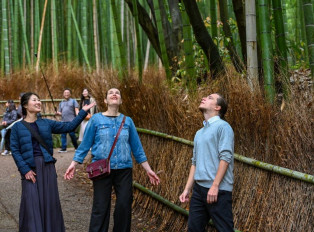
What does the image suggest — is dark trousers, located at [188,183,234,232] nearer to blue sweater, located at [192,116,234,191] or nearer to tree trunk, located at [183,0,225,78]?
blue sweater, located at [192,116,234,191]

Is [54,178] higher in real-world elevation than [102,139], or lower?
lower

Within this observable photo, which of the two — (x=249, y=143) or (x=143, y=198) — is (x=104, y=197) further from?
(x=143, y=198)

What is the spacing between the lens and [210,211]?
12.9ft

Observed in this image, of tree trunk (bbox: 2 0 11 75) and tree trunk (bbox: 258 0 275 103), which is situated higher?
tree trunk (bbox: 2 0 11 75)

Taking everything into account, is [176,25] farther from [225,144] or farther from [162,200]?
A: [225,144]

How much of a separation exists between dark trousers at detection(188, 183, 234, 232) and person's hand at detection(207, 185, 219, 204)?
0.06 metres

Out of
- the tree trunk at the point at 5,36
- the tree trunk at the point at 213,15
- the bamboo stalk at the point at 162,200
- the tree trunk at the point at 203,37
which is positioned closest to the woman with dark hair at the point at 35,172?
the bamboo stalk at the point at 162,200

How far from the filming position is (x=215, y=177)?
387 cm

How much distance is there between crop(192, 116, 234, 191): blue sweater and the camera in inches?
153

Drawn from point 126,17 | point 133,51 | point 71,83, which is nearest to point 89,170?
point 71,83

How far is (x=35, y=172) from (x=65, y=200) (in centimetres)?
261

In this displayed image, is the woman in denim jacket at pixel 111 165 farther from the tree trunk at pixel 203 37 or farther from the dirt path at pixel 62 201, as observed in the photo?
the tree trunk at pixel 203 37

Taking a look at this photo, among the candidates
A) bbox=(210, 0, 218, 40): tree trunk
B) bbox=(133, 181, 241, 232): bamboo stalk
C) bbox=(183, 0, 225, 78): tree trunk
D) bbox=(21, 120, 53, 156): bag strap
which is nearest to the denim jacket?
bbox=(21, 120, 53, 156): bag strap

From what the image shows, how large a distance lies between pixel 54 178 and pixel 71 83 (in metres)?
10.3
